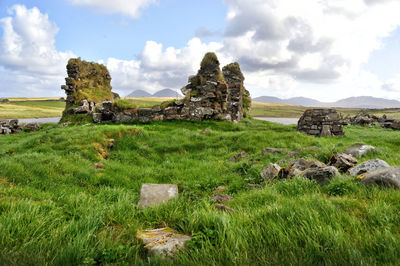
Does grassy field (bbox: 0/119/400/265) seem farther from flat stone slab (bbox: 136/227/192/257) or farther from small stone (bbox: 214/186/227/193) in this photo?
small stone (bbox: 214/186/227/193)

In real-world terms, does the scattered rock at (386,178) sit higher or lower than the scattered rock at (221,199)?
higher

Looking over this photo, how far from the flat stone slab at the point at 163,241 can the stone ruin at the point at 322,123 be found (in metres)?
18.7

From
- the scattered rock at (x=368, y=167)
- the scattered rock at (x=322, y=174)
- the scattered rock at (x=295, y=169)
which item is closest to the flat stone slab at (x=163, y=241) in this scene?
the scattered rock at (x=322, y=174)

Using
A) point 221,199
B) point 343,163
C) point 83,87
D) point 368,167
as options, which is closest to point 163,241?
point 221,199

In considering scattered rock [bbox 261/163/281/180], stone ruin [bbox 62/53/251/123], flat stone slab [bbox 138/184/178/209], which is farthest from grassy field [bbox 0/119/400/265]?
stone ruin [bbox 62/53/251/123]

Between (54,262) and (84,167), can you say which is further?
(84,167)

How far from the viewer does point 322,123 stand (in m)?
18.4

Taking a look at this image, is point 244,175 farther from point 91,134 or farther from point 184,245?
point 91,134

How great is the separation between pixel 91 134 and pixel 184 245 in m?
12.3

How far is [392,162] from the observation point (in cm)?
631

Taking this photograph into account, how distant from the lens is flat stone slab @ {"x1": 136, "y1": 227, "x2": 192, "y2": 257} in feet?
7.97

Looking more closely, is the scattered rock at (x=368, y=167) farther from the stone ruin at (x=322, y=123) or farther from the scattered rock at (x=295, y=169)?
the stone ruin at (x=322, y=123)

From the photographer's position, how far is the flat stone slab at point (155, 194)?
4.72m

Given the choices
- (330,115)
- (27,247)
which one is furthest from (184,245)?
(330,115)
